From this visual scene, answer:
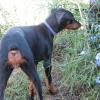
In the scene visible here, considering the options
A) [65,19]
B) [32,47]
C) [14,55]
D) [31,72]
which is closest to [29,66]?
[31,72]

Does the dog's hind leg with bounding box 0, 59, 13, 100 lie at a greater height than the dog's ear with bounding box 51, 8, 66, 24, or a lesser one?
lesser

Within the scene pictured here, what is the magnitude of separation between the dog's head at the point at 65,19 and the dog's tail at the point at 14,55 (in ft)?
3.80

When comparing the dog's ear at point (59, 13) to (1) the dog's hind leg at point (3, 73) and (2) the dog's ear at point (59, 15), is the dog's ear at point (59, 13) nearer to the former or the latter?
(2) the dog's ear at point (59, 15)

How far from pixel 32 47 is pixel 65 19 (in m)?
0.64

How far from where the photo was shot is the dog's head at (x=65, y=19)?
4578mm

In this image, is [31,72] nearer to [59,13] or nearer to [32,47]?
[32,47]

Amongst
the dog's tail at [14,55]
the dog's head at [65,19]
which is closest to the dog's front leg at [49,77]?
the dog's head at [65,19]

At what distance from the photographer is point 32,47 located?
4227 millimetres

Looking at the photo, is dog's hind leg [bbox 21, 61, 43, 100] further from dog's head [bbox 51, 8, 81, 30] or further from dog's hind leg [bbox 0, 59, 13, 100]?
dog's head [bbox 51, 8, 81, 30]

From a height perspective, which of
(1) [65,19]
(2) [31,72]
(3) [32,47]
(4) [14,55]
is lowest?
(2) [31,72]

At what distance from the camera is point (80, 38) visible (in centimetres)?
455

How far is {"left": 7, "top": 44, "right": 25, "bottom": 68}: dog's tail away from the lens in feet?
11.6

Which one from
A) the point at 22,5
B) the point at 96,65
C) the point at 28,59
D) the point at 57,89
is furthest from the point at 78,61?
the point at 22,5

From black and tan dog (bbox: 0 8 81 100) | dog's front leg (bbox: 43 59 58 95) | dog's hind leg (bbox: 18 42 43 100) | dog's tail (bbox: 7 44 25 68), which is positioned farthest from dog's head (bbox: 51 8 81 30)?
dog's tail (bbox: 7 44 25 68)
